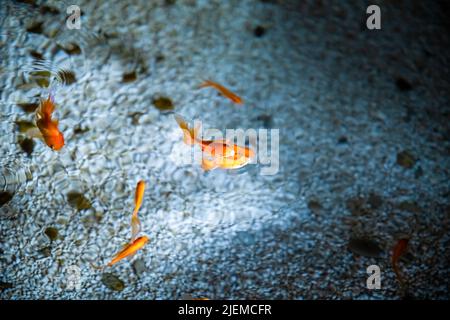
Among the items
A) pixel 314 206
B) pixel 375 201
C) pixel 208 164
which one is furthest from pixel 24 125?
pixel 375 201

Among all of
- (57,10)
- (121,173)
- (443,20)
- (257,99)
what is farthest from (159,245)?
(443,20)

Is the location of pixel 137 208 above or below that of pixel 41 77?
below

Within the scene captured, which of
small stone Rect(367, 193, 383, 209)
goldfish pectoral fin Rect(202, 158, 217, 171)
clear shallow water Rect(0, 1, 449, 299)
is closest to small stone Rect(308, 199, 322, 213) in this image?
clear shallow water Rect(0, 1, 449, 299)

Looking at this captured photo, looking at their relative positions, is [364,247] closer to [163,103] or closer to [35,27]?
[163,103]

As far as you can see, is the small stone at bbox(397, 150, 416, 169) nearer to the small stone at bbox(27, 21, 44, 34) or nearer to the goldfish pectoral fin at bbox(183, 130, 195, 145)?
the goldfish pectoral fin at bbox(183, 130, 195, 145)

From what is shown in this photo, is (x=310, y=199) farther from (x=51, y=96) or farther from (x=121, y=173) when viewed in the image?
(x=51, y=96)
